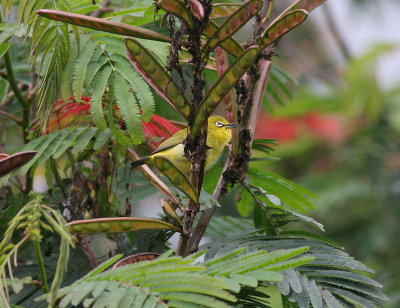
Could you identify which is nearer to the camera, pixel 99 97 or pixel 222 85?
pixel 222 85

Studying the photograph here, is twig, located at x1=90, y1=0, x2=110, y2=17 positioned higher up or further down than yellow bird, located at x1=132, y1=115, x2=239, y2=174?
higher up

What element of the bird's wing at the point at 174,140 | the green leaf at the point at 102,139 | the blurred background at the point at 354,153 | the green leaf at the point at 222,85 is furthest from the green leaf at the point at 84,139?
the blurred background at the point at 354,153

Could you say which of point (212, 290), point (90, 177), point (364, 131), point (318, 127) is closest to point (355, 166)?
point (364, 131)

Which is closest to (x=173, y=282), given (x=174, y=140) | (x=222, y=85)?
(x=222, y=85)

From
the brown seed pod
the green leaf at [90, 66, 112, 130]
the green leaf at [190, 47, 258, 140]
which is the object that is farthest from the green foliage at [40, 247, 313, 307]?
the green leaf at [90, 66, 112, 130]

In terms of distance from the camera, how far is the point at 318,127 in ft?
19.6

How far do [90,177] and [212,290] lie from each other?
684 mm

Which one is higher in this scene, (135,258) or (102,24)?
(102,24)

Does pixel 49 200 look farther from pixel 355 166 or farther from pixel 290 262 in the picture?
pixel 355 166

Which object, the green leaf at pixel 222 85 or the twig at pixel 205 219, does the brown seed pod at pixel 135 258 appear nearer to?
the twig at pixel 205 219

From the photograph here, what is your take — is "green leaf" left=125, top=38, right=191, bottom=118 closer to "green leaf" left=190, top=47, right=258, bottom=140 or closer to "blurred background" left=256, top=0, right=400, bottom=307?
"green leaf" left=190, top=47, right=258, bottom=140

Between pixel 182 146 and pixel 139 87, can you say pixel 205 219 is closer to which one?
pixel 139 87

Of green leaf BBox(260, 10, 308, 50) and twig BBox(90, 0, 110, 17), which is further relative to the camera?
twig BBox(90, 0, 110, 17)

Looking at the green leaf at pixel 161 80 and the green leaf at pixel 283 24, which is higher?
the green leaf at pixel 283 24
